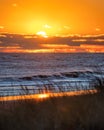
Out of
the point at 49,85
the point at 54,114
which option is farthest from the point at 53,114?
the point at 49,85

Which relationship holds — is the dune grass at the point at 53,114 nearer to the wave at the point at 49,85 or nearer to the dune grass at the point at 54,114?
the dune grass at the point at 54,114

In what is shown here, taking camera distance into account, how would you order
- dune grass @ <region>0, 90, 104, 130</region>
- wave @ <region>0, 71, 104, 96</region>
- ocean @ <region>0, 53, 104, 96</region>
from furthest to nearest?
ocean @ <region>0, 53, 104, 96</region>
wave @ <region>0, 71, 104, 96</region>
dune grass @ <region>0, 90, 104, 130</region>

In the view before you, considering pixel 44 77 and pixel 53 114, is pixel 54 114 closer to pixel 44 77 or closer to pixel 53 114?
pixel 53 114

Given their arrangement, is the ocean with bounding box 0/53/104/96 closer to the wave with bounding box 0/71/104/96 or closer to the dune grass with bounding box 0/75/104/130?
the wave with bounding box 0/71/104/96

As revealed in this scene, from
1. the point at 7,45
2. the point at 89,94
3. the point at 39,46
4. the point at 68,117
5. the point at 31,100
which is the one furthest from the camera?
the point at 39,46

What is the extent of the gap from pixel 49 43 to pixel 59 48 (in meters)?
2.96

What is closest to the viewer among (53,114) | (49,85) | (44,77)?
(53,114)

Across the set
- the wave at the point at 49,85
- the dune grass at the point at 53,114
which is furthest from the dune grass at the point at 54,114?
the wave at the point at 49,85

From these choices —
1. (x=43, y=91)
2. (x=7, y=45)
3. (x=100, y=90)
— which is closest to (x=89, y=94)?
(x=100, y=90)

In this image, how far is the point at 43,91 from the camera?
10.7m

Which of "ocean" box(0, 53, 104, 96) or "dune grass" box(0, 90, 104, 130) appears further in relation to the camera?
"ocean" box(0, 53, 104, 96)

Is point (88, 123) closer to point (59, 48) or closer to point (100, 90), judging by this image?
point (100, 90)

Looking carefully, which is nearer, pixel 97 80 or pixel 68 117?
pixel 68 117

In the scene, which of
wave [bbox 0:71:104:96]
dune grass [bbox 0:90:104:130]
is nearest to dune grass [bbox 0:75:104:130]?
dune grass [bbox 0:90:104:130]
